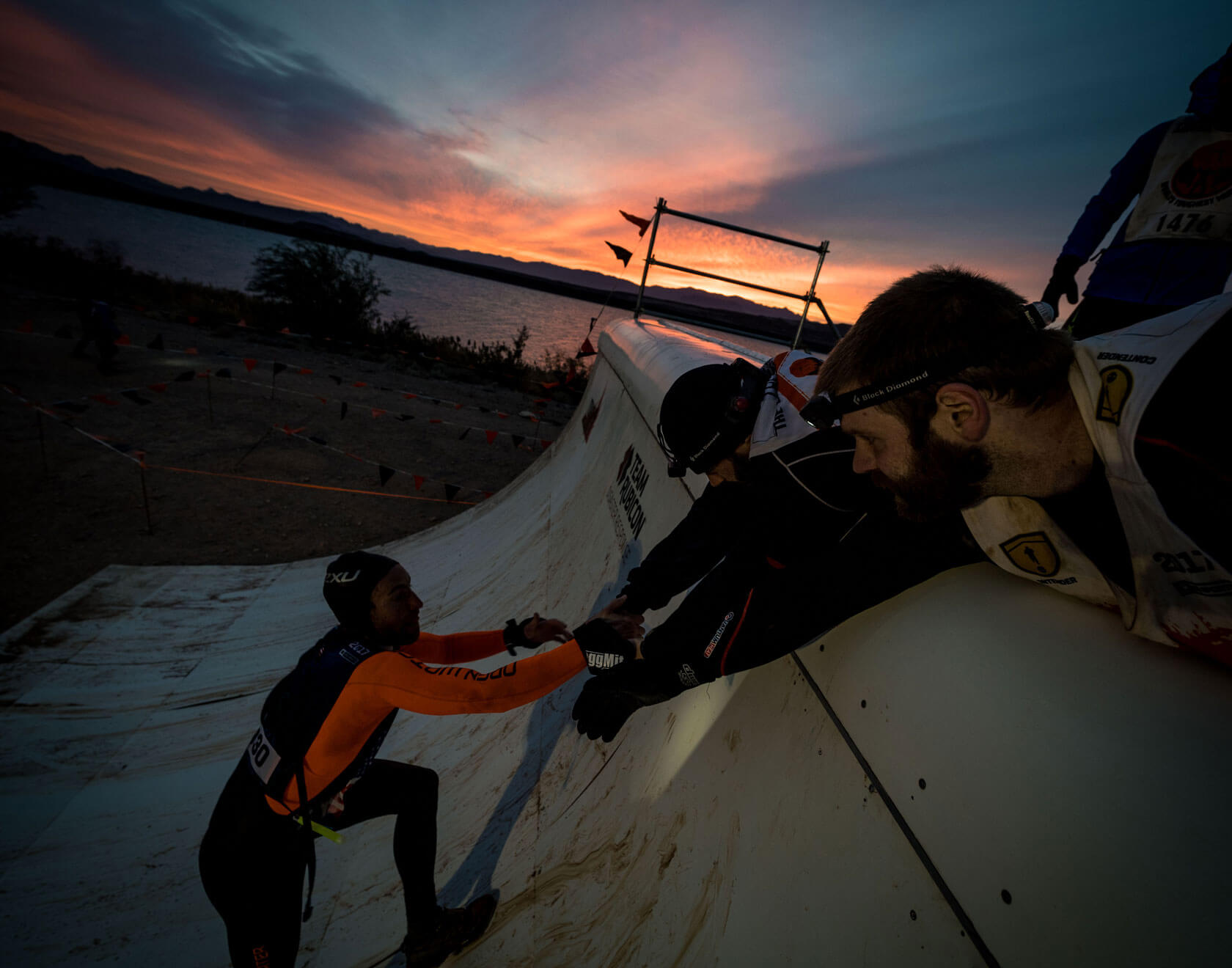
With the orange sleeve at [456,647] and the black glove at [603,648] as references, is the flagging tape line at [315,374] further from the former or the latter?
the black glove at [603,648]

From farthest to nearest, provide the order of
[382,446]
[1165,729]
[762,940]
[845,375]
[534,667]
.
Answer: [382,446]
[534,667]
[845,375]
[762,940]
[1165,729]

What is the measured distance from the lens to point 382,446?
1157 cm

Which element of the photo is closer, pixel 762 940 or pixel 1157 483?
pixel 1157 483

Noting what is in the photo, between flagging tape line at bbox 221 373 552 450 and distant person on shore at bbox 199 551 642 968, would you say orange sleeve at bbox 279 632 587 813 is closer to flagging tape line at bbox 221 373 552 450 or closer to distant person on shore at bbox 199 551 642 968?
distant person on shore at bbox 199 551 642 968

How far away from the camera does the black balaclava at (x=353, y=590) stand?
7.59 ft

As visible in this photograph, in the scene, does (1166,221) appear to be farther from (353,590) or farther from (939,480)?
(353,590)

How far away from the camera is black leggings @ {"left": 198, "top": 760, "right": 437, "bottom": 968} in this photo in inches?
86.0

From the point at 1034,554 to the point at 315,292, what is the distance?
91.1 ft

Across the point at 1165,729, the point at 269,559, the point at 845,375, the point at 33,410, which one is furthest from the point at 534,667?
the point at 33,410

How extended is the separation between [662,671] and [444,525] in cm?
548

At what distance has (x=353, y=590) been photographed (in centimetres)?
232

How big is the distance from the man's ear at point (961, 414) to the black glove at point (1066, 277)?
6.55 ft

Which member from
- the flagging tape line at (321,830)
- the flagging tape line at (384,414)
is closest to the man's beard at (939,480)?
the flagging tape line at (321,830)

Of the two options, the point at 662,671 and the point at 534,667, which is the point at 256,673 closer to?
the point at 534,667
